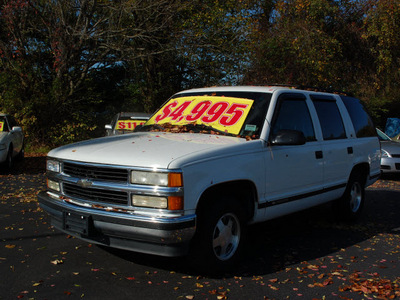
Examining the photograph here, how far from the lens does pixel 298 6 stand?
815 inches

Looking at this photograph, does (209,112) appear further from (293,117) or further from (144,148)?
(144,148)

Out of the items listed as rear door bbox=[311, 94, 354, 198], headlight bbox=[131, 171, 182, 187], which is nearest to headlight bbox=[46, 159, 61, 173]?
headlight bbox=[131, 171, 182, 187]

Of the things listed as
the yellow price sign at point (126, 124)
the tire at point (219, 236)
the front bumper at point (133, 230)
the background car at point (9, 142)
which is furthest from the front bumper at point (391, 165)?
the background car at point (9, 142)

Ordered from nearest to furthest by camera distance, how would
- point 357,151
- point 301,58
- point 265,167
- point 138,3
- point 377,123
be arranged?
1. point 265,167
2. point 357,151
3. point 138,3
4. point 301,58
5. point 377,123

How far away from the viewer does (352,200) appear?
667cm

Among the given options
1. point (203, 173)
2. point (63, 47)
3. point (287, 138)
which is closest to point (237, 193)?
point (203, 173)

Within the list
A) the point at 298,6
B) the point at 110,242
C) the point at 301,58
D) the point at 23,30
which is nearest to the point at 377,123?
the point at 301,58

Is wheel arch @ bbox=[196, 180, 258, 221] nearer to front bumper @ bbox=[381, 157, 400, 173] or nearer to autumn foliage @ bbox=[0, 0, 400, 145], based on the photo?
front bumper @ bbox=[381, 157, 400, 173]

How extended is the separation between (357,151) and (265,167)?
248 cm

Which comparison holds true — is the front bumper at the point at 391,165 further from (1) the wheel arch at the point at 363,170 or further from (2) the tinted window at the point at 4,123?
(2) the tinted window at the point at 4,123

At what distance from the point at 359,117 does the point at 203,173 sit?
391cm

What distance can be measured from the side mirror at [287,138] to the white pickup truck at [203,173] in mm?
12

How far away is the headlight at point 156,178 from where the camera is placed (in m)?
3.70

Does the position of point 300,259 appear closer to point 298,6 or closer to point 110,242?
point 110,242
